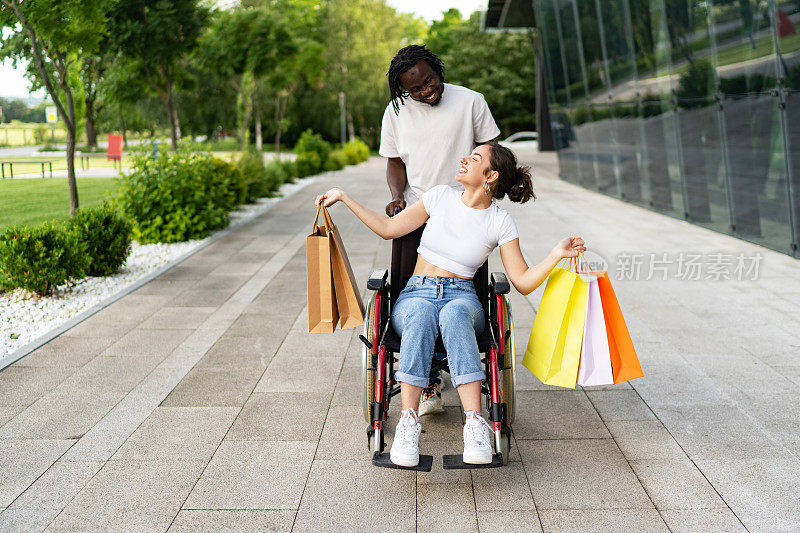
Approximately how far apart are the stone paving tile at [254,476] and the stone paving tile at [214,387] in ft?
1.87

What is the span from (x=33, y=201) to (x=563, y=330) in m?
5.83

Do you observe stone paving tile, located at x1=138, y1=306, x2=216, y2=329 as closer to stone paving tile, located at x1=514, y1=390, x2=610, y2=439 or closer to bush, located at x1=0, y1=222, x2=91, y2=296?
bush, located at x1=0, y1=222, x2=91, y2=296

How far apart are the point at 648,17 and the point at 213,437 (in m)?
10.1

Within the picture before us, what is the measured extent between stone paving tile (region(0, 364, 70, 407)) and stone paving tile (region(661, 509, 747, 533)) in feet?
10.2

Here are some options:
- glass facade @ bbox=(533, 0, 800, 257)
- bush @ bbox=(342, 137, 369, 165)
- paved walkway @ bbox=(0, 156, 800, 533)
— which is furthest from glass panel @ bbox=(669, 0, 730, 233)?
bush @ bbox=(342, 137, 369, 165)

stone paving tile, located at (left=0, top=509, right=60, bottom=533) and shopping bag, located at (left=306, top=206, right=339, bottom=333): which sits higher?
shopping bag, located at (left=306, top=206, right=339, bottom=333)

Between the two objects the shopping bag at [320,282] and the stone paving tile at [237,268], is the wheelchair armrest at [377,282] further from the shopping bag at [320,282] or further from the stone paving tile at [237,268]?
the stone paving tile at [237,268]

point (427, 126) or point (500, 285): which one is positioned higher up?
point (427, 126)

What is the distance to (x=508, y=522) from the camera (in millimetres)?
2773

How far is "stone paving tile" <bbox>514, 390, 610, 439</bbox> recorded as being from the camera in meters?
3.58

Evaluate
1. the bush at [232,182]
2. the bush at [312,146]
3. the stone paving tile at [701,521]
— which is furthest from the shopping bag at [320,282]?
the bush at [312,146]

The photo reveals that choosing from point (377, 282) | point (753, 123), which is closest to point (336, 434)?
point (377, 282)

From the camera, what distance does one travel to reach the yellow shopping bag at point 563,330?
318 cm

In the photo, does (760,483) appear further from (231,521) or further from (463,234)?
(231,521)
